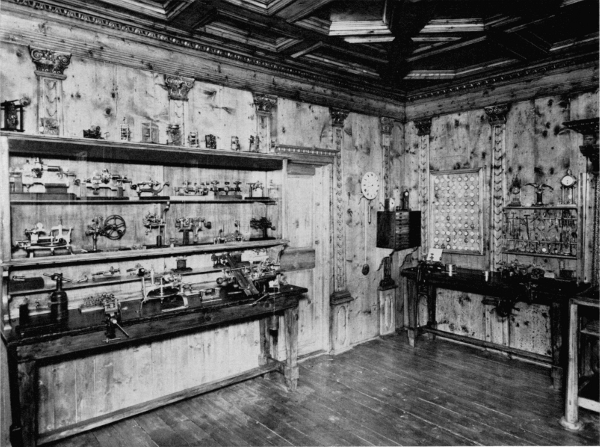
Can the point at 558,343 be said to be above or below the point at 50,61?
below

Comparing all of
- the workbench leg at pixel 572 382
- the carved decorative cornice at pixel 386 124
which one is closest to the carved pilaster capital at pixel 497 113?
the carved decorative cornice at pixel 386 124

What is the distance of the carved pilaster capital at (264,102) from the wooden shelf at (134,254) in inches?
65.9

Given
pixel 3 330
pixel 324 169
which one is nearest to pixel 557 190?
pixel 324 169

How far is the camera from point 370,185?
260 inches

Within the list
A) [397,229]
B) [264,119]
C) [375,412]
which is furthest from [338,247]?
[375,412]

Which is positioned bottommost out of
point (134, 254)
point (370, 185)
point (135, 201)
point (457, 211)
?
point (134, 254)

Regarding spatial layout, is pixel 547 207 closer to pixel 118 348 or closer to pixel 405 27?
pixel 405 27

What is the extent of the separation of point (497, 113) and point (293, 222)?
3333 millimetres

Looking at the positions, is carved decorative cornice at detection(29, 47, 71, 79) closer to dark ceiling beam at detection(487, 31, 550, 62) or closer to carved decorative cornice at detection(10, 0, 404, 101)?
carved decorative cornice at detection(10, 0, 404, 101)

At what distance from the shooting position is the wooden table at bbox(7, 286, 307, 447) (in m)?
3.19

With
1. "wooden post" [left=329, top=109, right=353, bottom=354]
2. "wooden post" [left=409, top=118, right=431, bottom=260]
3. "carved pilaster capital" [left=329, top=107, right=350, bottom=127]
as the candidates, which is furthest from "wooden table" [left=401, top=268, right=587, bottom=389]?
"carved pilaster capital" [left=329, top=107, right=350, bottom=127]

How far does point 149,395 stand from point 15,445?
1.26 metres

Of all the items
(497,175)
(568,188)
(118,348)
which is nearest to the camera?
(118,348)

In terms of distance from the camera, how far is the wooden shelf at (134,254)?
3.51 m
